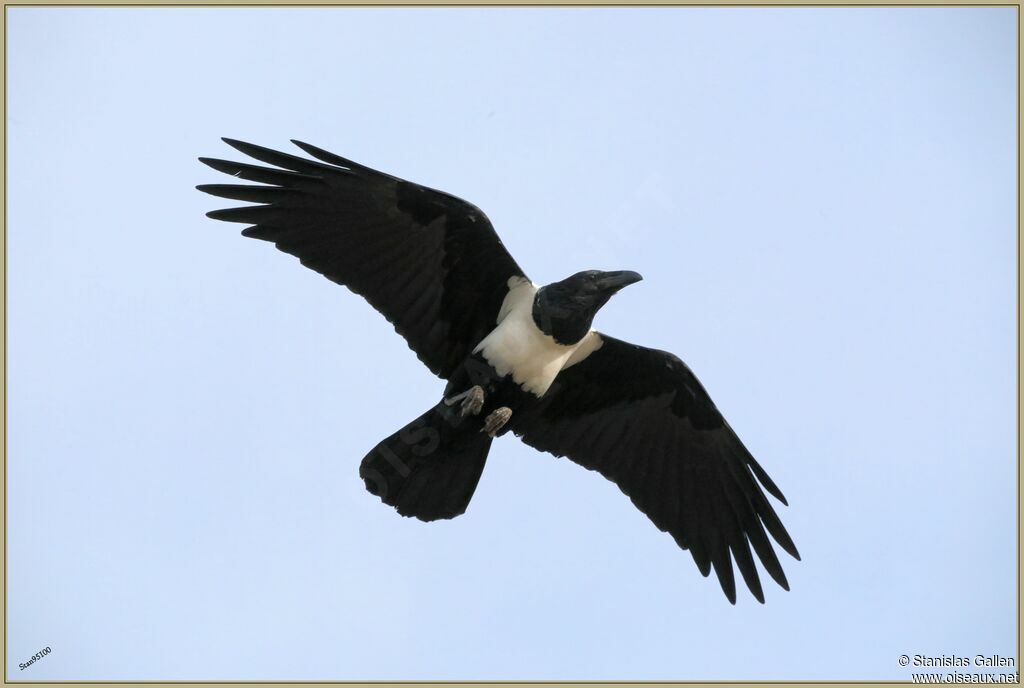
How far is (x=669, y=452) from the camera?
33.2ft

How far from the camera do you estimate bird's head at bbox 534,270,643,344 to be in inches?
355

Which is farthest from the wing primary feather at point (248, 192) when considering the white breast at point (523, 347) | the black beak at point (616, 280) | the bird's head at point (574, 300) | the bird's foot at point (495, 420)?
the black beak at point (616, 280)

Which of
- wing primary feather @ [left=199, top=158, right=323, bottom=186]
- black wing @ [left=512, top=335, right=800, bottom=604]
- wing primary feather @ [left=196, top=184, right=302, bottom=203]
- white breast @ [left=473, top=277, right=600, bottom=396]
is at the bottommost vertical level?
black wing @ [left=512, top=335, right=800, bottom=604]

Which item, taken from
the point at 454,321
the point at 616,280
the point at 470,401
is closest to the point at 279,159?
Answer: the point at 454,321

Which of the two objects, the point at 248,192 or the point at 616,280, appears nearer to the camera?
the point at 248,192

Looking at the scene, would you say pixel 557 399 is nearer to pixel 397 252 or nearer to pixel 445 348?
pixel 445 348

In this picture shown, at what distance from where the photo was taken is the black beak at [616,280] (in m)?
9.02

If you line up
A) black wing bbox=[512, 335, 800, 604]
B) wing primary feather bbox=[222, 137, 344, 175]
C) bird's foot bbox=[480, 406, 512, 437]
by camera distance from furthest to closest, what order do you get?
black wing bbox=[512, 335, 800, 604] → bird's foot bbox=[480, 406, 512, 437] → wing primary feather bbox=[222, 137, 344, 175]

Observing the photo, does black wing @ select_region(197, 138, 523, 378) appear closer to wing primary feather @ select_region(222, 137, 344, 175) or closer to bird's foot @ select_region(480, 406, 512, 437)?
wing primary feather @ select_region(222, 137, 344, 175)

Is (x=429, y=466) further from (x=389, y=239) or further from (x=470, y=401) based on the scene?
(x=389, y=239)

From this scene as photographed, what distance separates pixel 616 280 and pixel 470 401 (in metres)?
1.44

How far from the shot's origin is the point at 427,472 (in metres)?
9.15

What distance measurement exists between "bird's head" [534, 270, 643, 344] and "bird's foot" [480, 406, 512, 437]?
2.25ft

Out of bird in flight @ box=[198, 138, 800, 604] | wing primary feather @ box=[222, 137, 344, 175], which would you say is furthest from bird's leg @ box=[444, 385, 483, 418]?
wing primary feather @ box=[222, 137, 344, 175]
